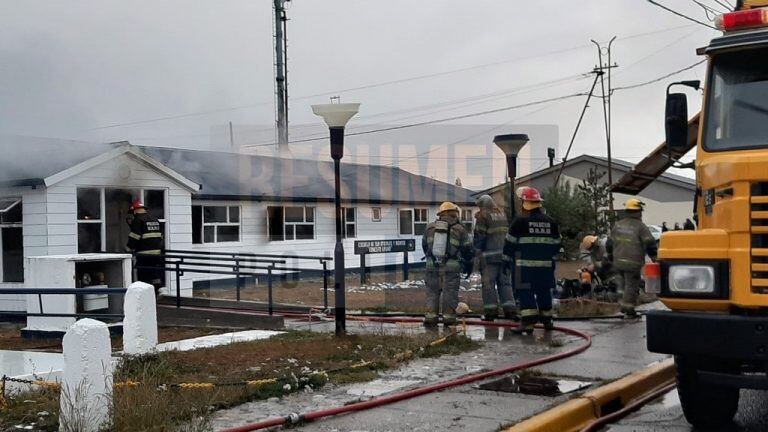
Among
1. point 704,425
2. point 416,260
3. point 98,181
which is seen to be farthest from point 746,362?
point 416,260

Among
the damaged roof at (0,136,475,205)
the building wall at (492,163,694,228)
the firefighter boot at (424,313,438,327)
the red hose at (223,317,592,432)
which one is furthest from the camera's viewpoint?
the building wall at (492,163,694,228)

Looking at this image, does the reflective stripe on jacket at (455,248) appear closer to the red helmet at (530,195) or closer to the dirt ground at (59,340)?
the red helmet at (530,195)

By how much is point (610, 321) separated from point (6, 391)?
8467mm

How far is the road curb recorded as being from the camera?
6.12m

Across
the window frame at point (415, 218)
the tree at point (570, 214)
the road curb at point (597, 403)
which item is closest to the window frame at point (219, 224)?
the window frame at point (415, 218)

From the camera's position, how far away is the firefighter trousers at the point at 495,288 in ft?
38.1

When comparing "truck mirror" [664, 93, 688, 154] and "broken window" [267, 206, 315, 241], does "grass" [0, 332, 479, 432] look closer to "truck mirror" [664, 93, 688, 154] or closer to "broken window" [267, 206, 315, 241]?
"truck mirror" [664, 93, 688, 154]

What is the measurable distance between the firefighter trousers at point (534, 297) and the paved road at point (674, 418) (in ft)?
9.76

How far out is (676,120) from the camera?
6418 mm

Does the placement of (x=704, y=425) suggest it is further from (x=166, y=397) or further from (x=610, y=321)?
(x=610, y=321)

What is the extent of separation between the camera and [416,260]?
2847 centimetres

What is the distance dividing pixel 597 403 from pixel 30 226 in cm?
1174

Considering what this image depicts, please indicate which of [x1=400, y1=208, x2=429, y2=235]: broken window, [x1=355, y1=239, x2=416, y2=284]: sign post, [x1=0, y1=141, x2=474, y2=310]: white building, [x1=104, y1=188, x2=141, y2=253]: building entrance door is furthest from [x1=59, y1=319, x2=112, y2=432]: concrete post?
[x1=400, y1=208, x2=429, y2=235]: broken window

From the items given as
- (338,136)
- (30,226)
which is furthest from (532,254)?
(30,226)
